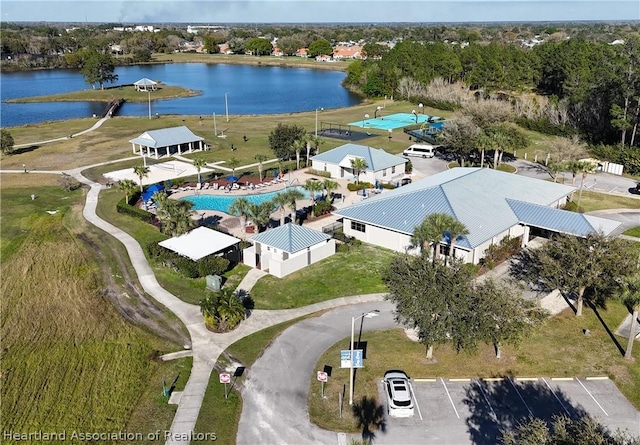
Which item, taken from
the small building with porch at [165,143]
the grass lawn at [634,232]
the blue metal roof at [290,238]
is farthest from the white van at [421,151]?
the blue metal roof at [290,238]

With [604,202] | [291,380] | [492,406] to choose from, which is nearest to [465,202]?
[492,406]

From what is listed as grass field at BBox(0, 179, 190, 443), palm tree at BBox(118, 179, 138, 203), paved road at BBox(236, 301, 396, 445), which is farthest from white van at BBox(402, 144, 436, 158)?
grass field at BBox(0, 179, 190, 443)

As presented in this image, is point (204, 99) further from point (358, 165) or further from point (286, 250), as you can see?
point (286, 250)

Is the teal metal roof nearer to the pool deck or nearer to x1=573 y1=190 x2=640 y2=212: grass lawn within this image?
the pool deck

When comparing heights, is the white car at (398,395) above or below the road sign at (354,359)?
below

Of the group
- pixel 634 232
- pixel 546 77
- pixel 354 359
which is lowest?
pixel 634 232

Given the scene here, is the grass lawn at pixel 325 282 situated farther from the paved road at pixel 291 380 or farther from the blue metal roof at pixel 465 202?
the blue metal roof at pixel 465 202

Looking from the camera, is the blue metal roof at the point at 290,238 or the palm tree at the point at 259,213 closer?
the blue metal roof at the point at 290,238

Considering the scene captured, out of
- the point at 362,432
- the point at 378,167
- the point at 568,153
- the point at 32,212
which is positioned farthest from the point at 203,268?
the point at 568,153
